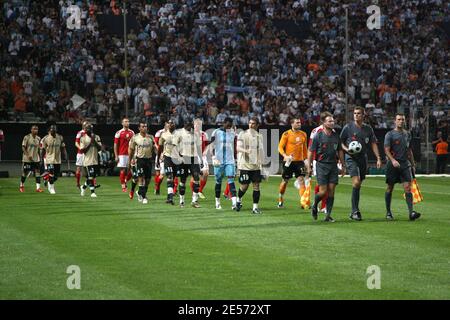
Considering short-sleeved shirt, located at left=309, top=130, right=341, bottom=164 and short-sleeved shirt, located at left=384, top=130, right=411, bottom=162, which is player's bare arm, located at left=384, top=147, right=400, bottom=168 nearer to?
short-sleeved shirt, located at left=384, top=130, right=411, bottom=162

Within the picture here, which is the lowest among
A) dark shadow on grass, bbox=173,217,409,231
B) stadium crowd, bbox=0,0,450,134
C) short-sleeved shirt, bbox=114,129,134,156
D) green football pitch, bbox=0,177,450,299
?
green football pitch, bbox=0,177,450,299

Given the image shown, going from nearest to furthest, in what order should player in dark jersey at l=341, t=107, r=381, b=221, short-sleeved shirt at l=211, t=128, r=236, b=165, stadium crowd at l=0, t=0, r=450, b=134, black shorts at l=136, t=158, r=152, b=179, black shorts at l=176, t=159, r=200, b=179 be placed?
player in dark jersey at l=341, t=107, r=381, b=221, short-sleeved shirt at l=211, t=128, r=236, b=165, black shorts at l=176, t=159, r=200, b=179, black shorts at l=136, t=158, r=152, b=179, stadium crowd at l=0, t=0, r=450, b=134

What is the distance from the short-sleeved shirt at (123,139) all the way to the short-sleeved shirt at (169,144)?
13.9 feet

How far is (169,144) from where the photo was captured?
23.1m

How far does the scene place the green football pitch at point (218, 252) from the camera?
1086 centimetres

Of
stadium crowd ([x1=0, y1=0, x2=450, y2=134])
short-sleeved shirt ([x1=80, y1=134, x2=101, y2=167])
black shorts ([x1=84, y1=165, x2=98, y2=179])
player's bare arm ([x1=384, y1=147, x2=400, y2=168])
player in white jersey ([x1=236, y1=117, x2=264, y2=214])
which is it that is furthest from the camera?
stadium crowd ([x1=0, y1=0, x2=450, y2=134])

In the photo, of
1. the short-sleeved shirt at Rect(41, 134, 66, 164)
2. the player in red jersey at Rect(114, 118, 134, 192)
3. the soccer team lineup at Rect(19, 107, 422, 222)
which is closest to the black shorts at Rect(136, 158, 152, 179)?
the soccer team lineup at Rect(19, 107, 422, 222)

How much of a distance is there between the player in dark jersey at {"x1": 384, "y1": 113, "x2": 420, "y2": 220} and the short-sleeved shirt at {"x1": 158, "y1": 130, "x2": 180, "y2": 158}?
5.73 m

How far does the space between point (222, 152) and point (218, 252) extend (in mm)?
8492

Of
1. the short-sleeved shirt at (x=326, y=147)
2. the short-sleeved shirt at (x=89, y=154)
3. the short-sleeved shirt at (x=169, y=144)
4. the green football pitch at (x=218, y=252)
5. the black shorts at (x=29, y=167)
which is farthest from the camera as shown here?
the black shorts at (x=29, y=167)

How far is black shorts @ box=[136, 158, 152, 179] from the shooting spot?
960 inches

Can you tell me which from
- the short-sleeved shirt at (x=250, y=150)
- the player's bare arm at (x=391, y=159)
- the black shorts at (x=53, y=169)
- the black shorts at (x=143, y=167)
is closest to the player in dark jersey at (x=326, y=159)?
the player's bare arm at (x=391, y=159)

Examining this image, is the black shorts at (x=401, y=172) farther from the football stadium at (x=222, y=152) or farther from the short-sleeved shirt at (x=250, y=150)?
the short-sleeved shirt at (x=250, y=150)
